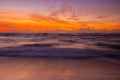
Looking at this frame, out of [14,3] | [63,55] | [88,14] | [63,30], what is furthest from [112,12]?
[14,3]

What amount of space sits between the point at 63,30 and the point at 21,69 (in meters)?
4.17

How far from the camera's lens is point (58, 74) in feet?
14.6

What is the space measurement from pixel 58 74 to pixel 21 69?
3.21ft

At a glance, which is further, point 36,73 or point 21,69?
point 21,69

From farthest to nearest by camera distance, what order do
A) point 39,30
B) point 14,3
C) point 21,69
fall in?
1. point 39,30
2. point 14,3
3. point 21,69

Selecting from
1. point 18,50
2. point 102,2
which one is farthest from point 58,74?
point 102,2

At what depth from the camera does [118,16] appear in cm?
813

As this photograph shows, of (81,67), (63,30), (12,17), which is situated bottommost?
(81,67)

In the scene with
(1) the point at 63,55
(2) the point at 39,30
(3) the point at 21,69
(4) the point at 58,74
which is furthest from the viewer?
(2) the point at 39,30

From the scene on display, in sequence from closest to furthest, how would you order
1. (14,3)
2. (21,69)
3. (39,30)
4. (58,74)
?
(58,74) < (21,69) < (14,3) < (39,30)

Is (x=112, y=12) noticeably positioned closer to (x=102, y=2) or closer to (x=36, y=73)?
(x=102, y=2)

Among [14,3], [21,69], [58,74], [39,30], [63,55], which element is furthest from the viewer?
[39,30]

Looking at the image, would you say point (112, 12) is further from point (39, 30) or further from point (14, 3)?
point (14, 3)

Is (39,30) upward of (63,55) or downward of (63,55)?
upward
